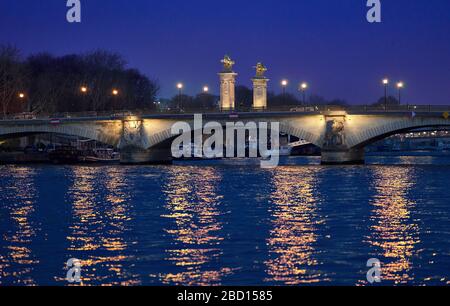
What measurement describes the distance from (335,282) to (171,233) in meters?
8.39

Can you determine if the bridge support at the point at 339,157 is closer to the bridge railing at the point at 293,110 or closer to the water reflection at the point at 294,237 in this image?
the bridge railing at the point at 293,110

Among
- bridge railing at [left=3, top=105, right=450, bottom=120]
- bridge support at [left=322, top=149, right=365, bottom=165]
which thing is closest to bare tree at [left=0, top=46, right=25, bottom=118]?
bridge railing at [left=3, top=105, right=450, bottom=120]

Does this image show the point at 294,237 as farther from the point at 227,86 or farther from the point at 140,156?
the point at 227,86

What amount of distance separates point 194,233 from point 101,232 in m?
2.89

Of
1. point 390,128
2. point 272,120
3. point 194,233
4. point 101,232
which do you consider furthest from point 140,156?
point 194,233

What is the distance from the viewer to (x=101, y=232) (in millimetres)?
28219

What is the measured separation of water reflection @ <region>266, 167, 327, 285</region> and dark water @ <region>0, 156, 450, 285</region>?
0.03 meters

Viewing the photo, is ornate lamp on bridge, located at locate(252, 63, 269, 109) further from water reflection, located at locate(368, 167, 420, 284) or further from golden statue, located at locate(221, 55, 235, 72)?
water reflection, located at locate(368, 167, 420, 284)

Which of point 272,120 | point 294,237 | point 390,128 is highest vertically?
point 272,120

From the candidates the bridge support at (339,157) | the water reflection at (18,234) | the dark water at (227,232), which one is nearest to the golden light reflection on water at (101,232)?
the dark water at (227,232)

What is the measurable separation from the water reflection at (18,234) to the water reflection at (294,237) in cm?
579

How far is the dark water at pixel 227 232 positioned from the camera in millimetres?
21344

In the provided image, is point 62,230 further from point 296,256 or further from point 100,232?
point 296,256

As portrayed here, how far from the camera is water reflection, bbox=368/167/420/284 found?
2178 cm
